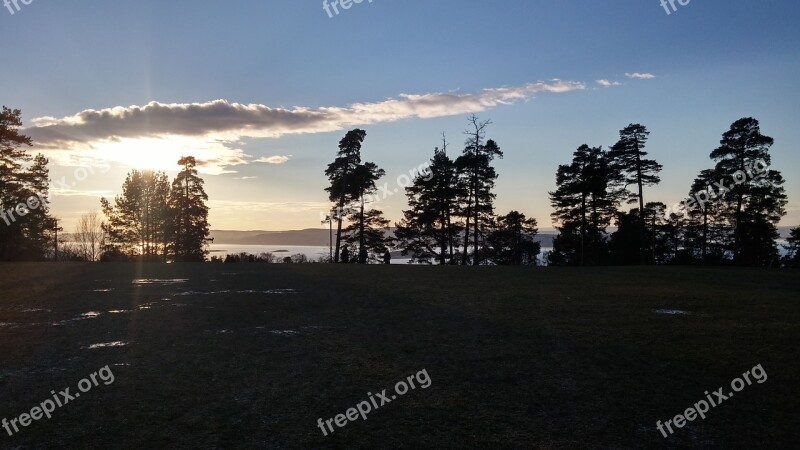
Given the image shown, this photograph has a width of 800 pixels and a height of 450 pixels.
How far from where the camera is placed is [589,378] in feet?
26.5

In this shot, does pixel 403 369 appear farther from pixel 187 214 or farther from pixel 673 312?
pixel 187 214

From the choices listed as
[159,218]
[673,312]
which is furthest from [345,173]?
[673,312]

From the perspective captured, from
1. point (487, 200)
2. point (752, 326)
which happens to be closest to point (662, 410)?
point (752, 326)

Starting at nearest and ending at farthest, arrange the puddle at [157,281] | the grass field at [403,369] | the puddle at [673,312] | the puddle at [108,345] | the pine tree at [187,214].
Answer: the grass field at [403,369], the puddle at [108,345], the puddle at [673,312], the puddle at [157,281], the pine tree at [187,214]

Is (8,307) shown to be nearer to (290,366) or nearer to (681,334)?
(290,366)

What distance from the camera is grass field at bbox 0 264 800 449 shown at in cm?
598

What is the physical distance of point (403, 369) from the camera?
8711 mm

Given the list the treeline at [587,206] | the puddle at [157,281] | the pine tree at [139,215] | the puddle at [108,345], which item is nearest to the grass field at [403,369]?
the puddle at [108,345]

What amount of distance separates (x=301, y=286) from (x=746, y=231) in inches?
2114

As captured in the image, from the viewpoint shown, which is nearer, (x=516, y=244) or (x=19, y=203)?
(x=19, y=203)

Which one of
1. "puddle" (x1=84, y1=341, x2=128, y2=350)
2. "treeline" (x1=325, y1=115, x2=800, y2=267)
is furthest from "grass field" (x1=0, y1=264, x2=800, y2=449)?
"treeline" (x1=325, y1=115, x2=800, y2=267)

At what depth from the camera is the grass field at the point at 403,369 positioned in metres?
5.98

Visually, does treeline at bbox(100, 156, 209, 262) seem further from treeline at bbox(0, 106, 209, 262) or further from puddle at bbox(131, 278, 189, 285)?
puddle at bbox(131, 278, 189, 285)

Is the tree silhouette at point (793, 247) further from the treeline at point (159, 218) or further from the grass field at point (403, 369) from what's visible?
the treeline at point (159, 218)
